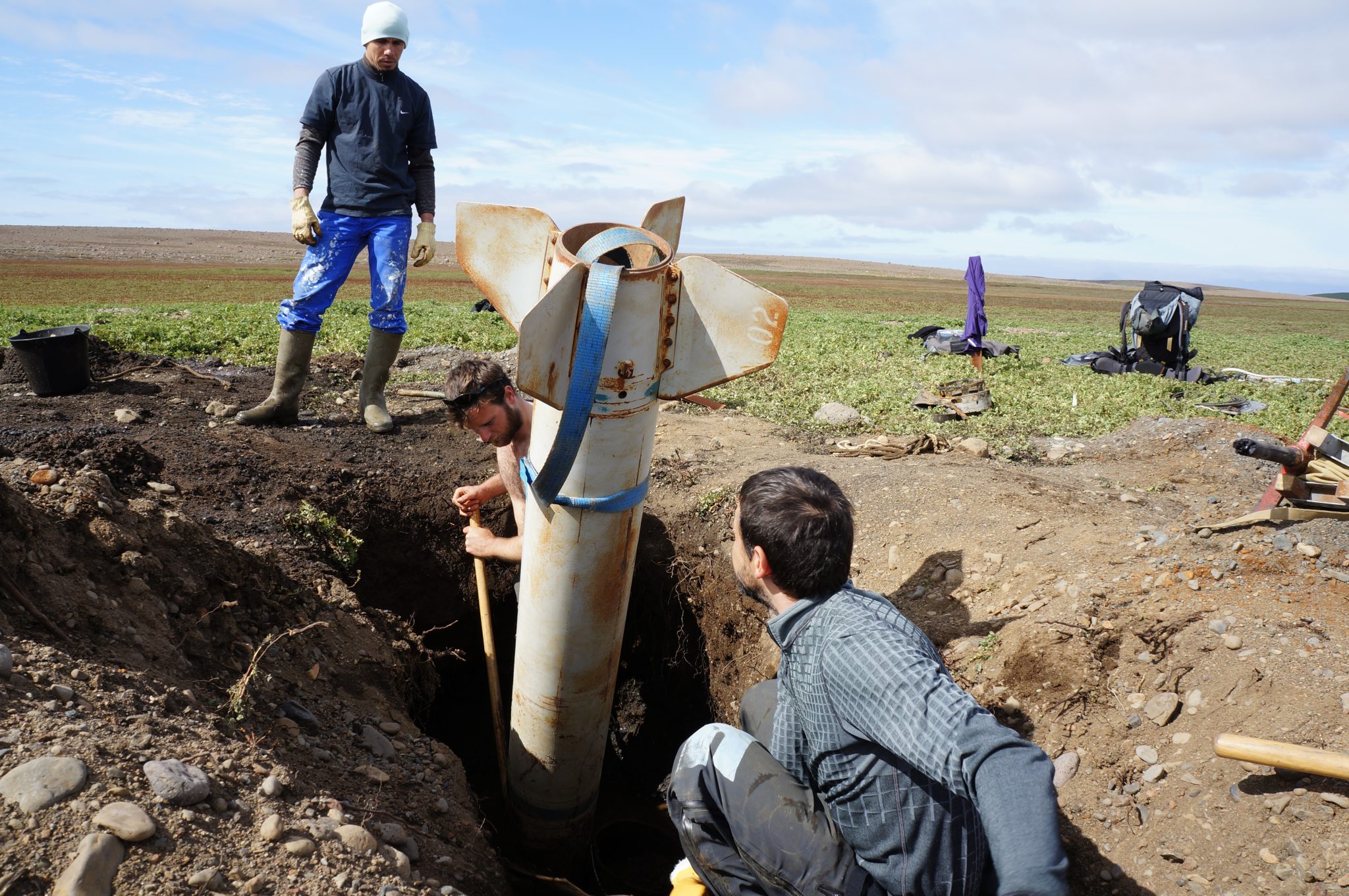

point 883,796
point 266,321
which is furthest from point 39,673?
point 266,321

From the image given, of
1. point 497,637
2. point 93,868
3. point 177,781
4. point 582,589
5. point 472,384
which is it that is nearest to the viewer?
point 93,868

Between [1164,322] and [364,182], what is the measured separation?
9.92 meters

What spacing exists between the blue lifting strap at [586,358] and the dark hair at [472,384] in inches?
31.1

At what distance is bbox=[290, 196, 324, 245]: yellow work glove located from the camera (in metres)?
4.60

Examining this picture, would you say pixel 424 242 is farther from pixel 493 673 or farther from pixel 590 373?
pixel 590 373

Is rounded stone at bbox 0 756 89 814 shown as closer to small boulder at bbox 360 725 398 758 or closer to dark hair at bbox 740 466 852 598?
small boulder at bbox 360 725 398 758

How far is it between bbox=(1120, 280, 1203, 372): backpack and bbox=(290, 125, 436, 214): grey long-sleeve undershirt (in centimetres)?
899

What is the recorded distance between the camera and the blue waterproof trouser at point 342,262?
4.75m

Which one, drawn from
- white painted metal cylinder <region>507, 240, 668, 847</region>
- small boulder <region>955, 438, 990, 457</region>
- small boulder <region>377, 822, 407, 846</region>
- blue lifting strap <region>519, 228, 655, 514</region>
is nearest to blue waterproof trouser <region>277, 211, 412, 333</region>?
white painted metal cylinder <region>507, 240, 668, 847</region>

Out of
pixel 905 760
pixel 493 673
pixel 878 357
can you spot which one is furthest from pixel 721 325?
pixel 878 357

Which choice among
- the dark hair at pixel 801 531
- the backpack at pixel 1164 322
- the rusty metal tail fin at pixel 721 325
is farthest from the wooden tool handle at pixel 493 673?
the backpack at pixel 1164 322

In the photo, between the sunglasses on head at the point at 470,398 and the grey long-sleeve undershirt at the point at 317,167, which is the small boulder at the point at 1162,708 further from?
the grey long-sleeve undershirt at the point at 317,167

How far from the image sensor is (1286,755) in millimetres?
2213

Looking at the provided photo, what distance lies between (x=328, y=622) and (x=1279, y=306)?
6111 cm
